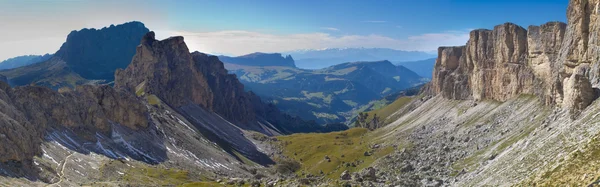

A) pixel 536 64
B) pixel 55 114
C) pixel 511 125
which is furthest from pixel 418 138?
pixel 55 114

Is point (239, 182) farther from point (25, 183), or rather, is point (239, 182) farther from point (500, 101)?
point (500, 101)

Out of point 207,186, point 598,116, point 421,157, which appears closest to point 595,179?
point 598,116

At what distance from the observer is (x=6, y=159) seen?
86938 mm

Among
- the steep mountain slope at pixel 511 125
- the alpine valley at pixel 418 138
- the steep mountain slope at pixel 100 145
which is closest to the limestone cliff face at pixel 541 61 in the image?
the steep mountain slope at pixel 511 125

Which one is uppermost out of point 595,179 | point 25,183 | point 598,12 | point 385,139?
point 598,12

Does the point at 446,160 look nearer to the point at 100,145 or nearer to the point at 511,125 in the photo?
the point at 511,125

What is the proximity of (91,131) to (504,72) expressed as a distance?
470ft

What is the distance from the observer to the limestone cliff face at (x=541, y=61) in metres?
88.8

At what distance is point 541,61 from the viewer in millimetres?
134625

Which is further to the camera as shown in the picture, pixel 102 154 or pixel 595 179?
pixel 102 154

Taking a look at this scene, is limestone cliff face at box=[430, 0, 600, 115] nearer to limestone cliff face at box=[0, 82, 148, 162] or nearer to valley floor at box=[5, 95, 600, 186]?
valley floor at box=[5, 95, 600, 186]

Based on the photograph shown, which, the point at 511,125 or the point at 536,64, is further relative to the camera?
the point at 536,64

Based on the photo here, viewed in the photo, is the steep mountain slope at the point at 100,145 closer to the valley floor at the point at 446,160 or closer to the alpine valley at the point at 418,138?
the alpine valley at the point at 418,138

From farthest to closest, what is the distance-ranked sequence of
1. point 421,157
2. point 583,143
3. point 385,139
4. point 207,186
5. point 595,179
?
1. point 385,139
2. point 421,157
3. point 207,186
4. point 583,143
5. point 595,179
